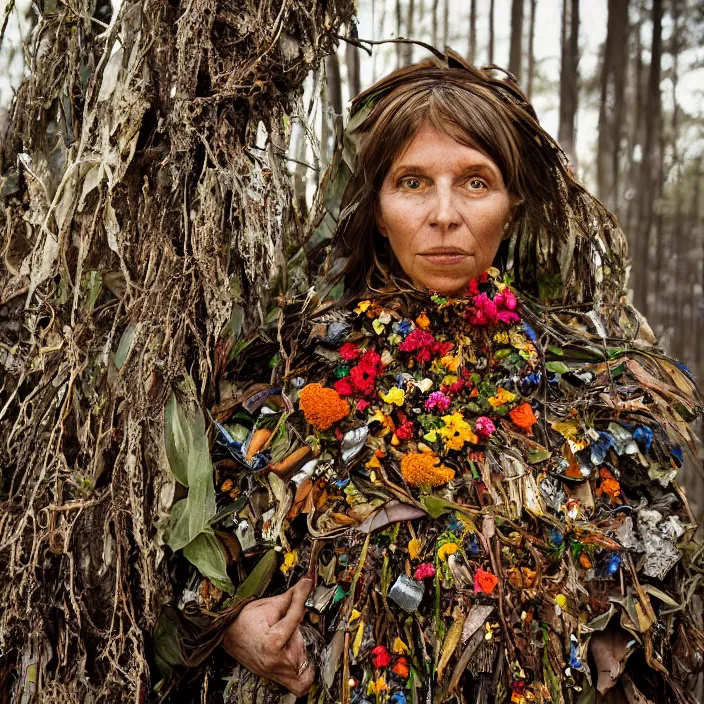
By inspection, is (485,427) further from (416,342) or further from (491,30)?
(491,30)

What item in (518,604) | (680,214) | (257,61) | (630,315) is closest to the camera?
(518,604)

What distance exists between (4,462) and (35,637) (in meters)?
0.31

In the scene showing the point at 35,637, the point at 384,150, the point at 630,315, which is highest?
the point at 384,150

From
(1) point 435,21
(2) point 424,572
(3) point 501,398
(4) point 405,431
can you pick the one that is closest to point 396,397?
(4) point 405,431

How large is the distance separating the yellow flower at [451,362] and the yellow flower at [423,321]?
7cm

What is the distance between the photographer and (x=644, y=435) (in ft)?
3.82

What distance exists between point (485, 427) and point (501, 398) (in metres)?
0.07

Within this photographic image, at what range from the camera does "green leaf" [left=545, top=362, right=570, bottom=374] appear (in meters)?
1.23

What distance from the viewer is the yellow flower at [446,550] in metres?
1.07

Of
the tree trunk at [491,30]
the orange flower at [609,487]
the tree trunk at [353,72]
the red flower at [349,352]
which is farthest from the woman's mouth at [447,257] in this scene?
the tree trunk at [491,30]

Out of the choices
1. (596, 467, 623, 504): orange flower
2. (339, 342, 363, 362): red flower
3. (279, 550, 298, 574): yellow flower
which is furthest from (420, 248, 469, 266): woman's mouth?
(279, 550, 298, 574): yellow flower

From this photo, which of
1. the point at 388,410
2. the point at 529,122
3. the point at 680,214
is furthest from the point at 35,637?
the point at 680,214

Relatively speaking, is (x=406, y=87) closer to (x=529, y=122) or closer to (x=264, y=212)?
(x=529, y=122)

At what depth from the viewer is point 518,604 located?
1062mm
